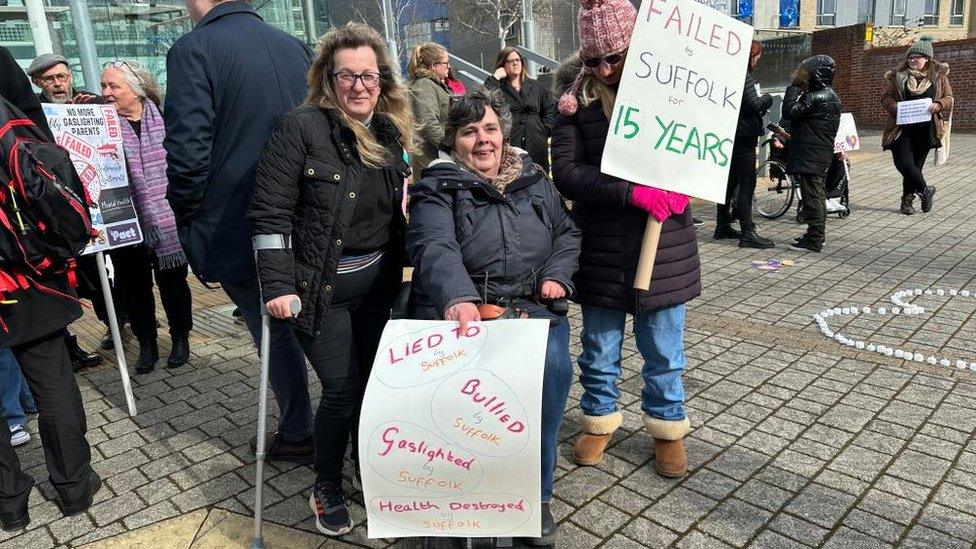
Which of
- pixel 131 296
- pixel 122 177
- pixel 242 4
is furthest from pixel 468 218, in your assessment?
pixel 131 296

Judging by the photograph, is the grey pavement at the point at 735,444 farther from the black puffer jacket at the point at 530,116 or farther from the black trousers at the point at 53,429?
the black puffer jacket at the point at 530,116

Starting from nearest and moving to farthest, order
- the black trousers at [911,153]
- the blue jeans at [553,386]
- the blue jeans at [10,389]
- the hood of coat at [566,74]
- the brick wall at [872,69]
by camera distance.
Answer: the blue jeans at [553,386]
the hood of coat at [566,74]
the blue jeans at [10,389]
the black trousers at [911,153]
the brick wall at [872,69]

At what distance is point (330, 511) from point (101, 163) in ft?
8.14

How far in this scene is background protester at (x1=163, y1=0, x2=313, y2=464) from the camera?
2.61 m

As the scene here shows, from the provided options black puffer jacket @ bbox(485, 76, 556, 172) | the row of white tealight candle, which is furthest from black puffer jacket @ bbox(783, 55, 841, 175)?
black puffer jacket @ bbox(485, 76, 556, 172)

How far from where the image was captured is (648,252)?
271cm

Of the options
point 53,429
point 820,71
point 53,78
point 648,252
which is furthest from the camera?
point 820,71

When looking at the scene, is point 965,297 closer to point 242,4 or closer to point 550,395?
point 550,395

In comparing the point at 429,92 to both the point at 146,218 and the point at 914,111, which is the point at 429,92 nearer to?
the point at 146,218

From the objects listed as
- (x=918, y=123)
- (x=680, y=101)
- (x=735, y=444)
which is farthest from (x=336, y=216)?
(x=918, y=123)

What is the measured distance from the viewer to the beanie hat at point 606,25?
258 cm

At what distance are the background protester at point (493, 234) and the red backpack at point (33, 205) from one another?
138 cm

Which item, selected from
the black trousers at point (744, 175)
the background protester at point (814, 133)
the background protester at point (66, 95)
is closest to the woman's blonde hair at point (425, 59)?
the background protester at point (66, 95)

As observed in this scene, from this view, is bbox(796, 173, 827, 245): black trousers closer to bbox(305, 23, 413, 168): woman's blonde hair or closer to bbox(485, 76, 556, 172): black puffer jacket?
bbox(485, 76, 556, 172): black puffer jacket
